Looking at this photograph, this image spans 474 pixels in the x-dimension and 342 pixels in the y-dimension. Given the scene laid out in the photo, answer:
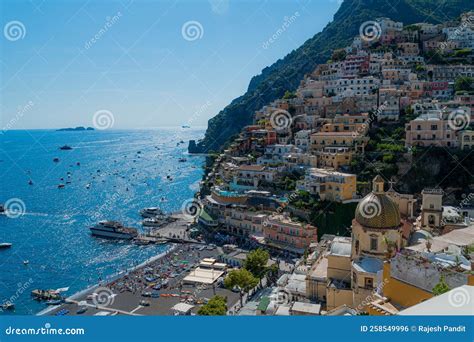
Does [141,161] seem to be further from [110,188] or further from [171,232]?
[171,232]

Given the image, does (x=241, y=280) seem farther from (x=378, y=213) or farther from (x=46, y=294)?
(x=46, y=294)

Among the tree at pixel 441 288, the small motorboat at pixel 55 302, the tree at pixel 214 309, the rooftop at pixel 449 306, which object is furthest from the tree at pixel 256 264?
the rooftop at pixel 449 306

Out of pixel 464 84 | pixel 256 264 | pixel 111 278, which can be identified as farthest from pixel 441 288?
pixel 464 84

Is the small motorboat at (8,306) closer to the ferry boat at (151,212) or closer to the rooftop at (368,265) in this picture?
the rooftop at (368,265)

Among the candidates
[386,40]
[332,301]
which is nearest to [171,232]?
[332,301]

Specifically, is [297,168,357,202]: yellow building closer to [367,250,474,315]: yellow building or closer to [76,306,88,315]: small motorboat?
[76,306,88,315]: small motorboat

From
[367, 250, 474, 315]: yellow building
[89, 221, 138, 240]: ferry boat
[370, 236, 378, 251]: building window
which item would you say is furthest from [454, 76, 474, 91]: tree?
[367, 250, 474, 315]: yellow building
